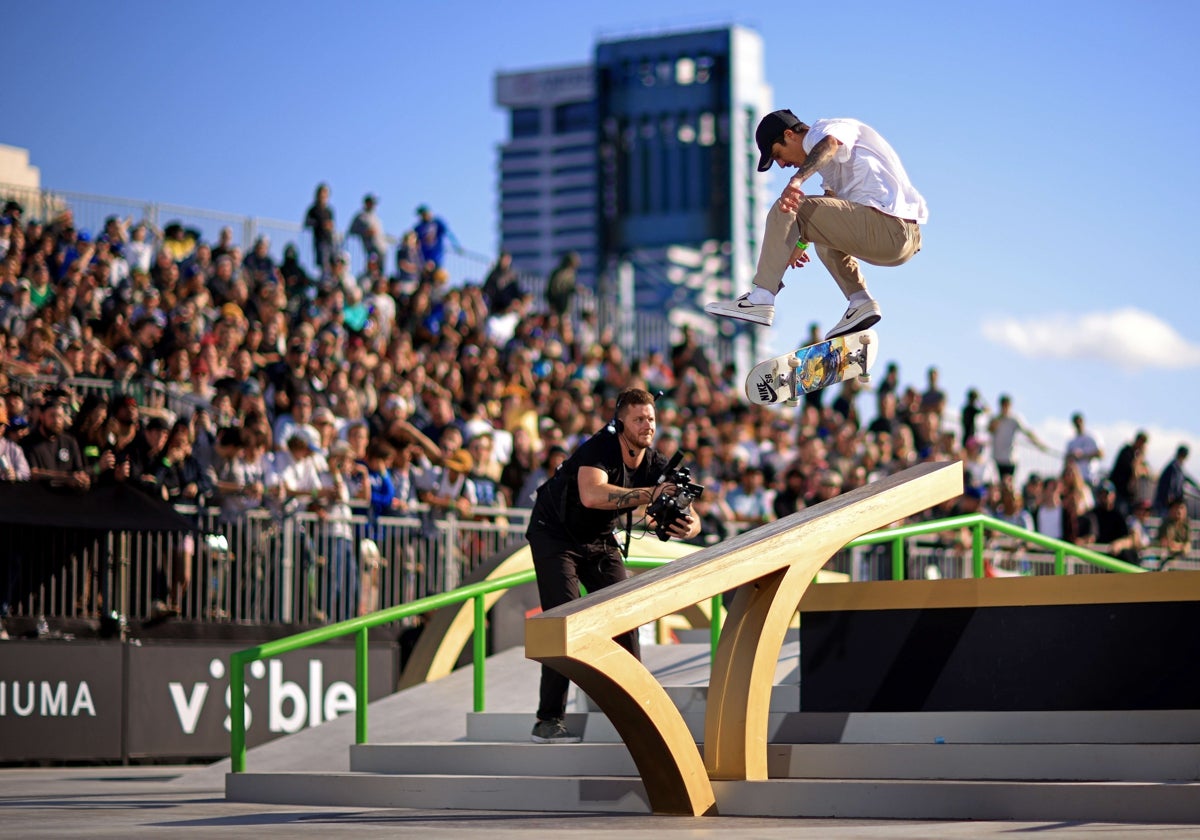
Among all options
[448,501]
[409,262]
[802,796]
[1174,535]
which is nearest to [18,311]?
[448,501]

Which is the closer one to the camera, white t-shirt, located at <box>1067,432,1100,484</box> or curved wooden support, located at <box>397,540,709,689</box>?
curved wooden support, located at <box>397,540,709,689</box>

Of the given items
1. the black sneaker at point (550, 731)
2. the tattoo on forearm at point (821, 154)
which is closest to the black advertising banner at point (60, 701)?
the black sneaker at point (550, 731)

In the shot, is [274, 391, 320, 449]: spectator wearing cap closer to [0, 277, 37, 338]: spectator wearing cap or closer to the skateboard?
[0, 277, 37, 338]: spectator wearing cap

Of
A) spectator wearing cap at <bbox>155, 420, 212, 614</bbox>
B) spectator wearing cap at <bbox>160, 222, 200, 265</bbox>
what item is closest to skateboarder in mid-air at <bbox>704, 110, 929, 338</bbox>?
spectator wearing cap at <bbox>155, 420, 212, 614</bbox>

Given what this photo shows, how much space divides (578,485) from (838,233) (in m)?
1.93

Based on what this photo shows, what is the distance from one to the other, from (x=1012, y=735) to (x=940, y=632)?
647mm

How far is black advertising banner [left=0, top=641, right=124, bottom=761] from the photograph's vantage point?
42.1 feet

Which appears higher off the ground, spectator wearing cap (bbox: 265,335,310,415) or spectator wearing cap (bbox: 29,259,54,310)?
spectator wearing cap (bbox: 29,259,54,310)

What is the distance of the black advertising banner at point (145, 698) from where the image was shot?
509 inches

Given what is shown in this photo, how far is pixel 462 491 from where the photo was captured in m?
15.9

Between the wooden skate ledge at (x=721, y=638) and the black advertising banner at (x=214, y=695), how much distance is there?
659cm

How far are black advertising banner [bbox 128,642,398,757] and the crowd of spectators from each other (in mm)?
1156

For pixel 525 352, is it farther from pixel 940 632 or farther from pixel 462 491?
pixel 940 632

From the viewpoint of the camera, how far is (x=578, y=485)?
8.77m
